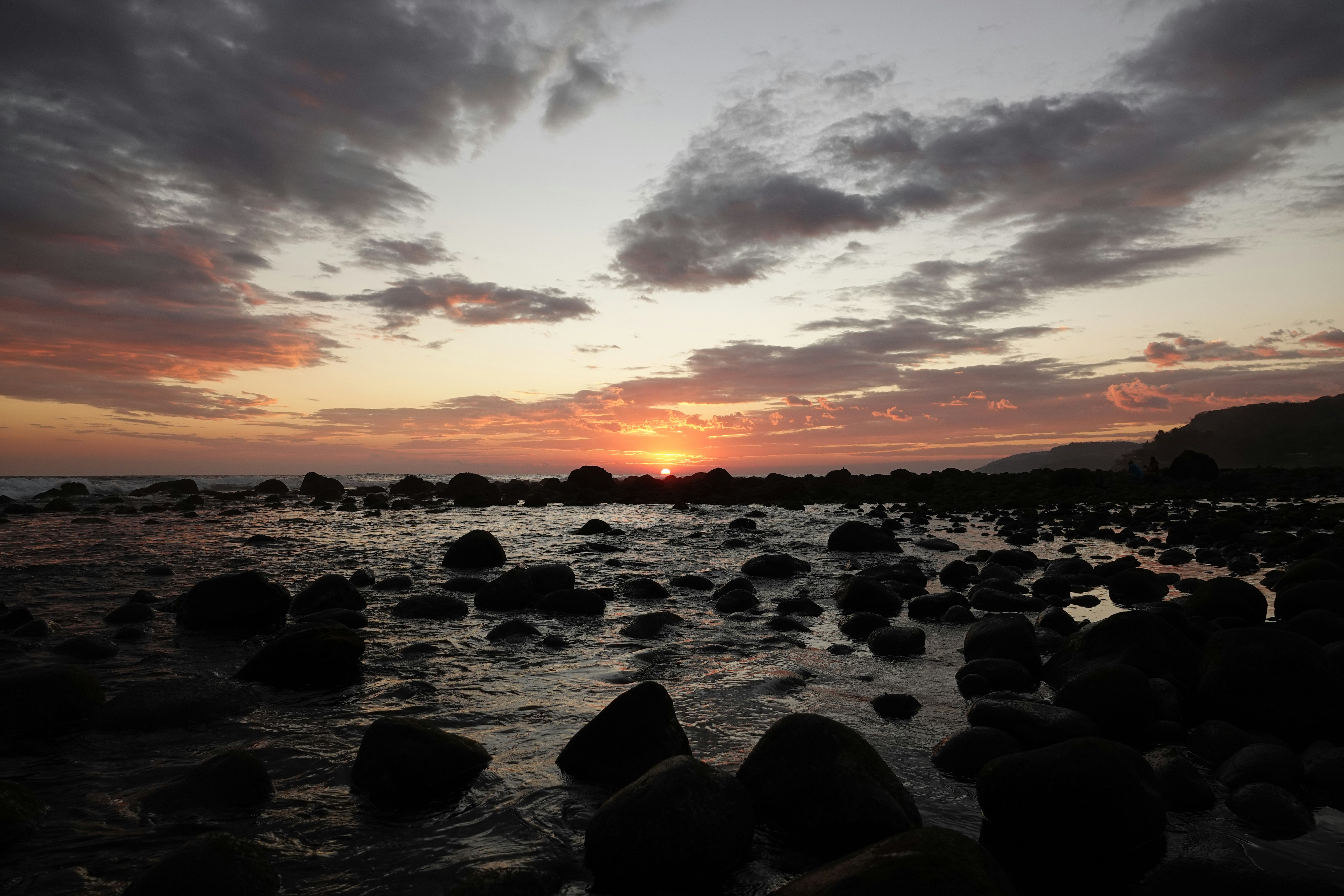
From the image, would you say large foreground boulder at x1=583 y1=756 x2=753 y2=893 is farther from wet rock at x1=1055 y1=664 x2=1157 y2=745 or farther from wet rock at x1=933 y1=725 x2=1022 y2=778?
wet rock at x1=1055 y1=664 x2=1157 y2=745

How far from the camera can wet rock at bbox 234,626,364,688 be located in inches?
293

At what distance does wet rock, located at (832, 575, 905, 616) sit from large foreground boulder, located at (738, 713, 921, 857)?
22.8ft

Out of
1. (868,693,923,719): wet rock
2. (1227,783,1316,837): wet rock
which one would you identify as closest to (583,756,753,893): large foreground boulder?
(868,693,923,719): wet rock

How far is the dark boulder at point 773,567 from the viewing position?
15.2m

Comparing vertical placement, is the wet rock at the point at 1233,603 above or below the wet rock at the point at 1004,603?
above

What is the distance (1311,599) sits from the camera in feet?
27.6

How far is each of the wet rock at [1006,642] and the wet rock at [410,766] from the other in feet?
19.5

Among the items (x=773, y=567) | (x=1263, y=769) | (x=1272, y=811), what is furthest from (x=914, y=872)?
(x=773, y=567)

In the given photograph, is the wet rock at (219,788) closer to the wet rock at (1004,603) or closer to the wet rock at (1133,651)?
the wet rock at (1133,651)

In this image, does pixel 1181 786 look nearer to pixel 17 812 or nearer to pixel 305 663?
pixel 17 812

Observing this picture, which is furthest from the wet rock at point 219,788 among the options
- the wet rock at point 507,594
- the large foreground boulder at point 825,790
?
the wet rock at point 507,594

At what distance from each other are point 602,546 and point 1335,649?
16638 mm

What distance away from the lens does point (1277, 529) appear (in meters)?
17.2

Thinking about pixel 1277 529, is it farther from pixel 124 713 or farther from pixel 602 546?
pixel 124 713
